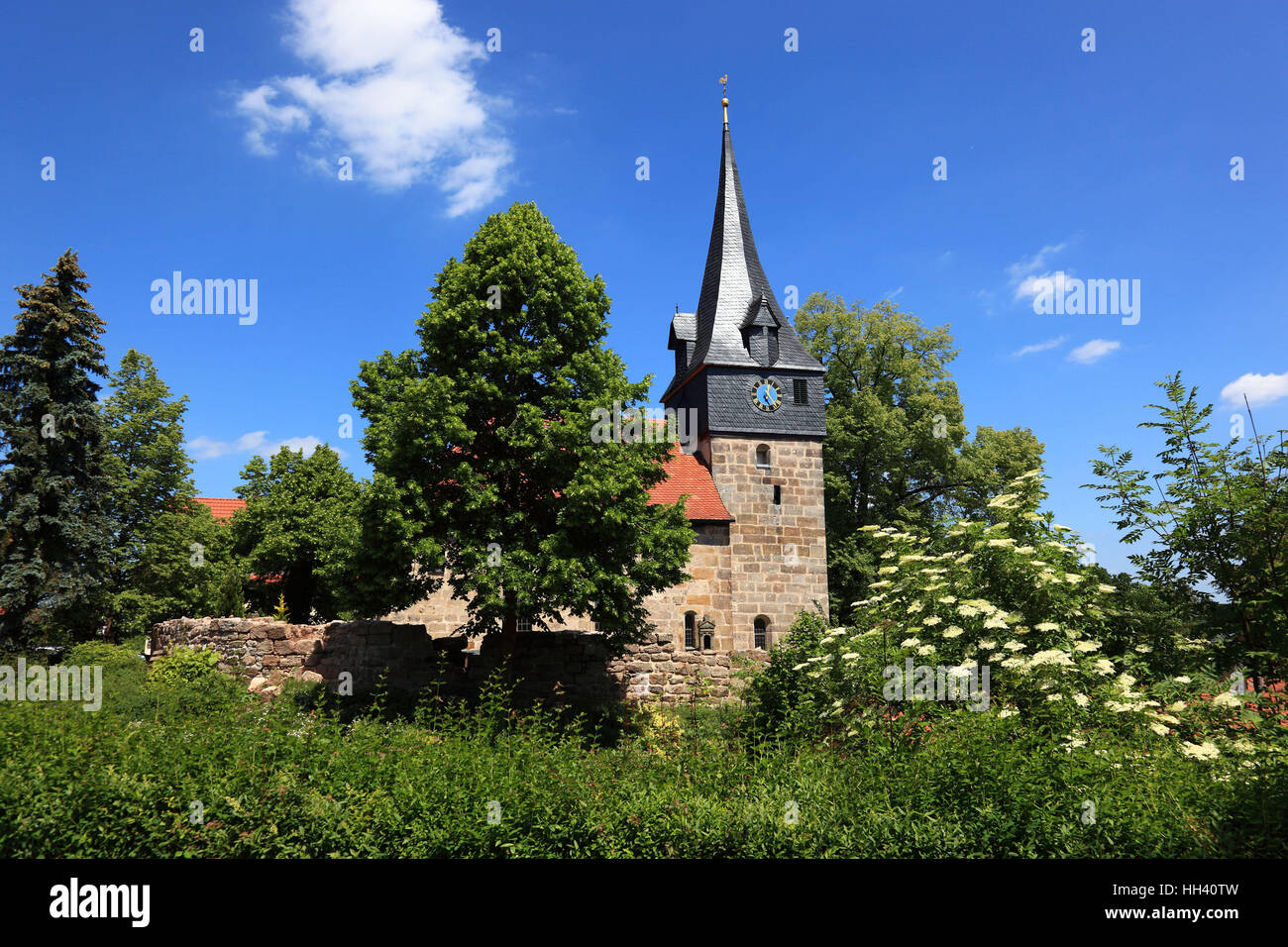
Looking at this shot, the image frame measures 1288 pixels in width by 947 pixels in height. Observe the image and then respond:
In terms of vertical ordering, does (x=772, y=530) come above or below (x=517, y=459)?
below

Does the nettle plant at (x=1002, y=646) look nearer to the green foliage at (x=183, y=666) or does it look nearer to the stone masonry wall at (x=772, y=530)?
the green foliage at (x=183, y=666)

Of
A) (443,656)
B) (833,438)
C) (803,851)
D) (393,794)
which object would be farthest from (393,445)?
(833,438)

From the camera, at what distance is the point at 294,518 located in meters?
24.0

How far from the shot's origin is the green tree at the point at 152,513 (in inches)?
830

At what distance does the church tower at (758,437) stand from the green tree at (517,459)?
9004mm

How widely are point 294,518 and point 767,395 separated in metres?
15.9

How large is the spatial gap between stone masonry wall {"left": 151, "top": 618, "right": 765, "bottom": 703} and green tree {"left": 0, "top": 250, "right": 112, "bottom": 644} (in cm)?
400

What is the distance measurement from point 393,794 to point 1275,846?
692 cm

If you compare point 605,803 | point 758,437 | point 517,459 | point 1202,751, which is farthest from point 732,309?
point 605,803

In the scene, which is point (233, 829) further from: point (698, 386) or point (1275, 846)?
point (698, 386)

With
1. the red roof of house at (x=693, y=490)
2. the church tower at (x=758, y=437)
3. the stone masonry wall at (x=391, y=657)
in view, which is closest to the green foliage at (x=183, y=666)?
the stone masonry wall at (x=391, y=657)

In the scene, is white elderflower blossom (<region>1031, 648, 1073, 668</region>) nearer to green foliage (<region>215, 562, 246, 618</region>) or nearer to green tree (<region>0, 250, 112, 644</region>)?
green foliage (<region>215, 562, 246, 618</region>)

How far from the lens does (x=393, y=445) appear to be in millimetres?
14594

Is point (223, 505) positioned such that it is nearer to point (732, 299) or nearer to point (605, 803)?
point (732, 299)
